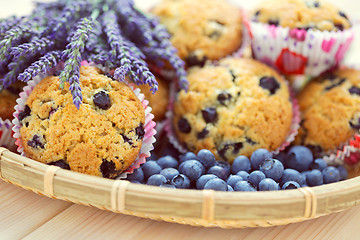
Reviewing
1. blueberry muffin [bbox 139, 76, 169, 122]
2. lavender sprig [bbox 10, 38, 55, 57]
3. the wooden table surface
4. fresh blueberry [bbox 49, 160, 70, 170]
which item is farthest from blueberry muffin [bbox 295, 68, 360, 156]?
lavender sprig [bbox 10, 38, 55, 57]

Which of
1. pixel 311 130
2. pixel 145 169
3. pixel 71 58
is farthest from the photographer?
pixel 311 130

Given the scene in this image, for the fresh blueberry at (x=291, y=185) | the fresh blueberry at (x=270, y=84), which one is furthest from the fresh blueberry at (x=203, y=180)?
the fresh blueberry at (x=270, y=84)

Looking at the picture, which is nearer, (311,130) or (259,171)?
(259,171)

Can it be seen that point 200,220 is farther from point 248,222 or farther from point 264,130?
point 264,130

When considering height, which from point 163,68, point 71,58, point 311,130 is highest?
point 71,58

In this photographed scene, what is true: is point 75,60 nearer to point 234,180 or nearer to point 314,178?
point 234,180

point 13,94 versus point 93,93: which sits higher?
point 93,93

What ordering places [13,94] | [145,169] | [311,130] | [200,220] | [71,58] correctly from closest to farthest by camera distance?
[200,220], [71,58], [145,169], [13,94], [311,130]

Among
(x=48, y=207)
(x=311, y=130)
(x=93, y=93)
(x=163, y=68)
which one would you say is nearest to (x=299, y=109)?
(x=311, y=130)

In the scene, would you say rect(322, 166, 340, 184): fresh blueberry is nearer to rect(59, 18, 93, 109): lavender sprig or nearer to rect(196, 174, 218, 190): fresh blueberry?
rect(196, 174, 218, 190): fresh blueberry
